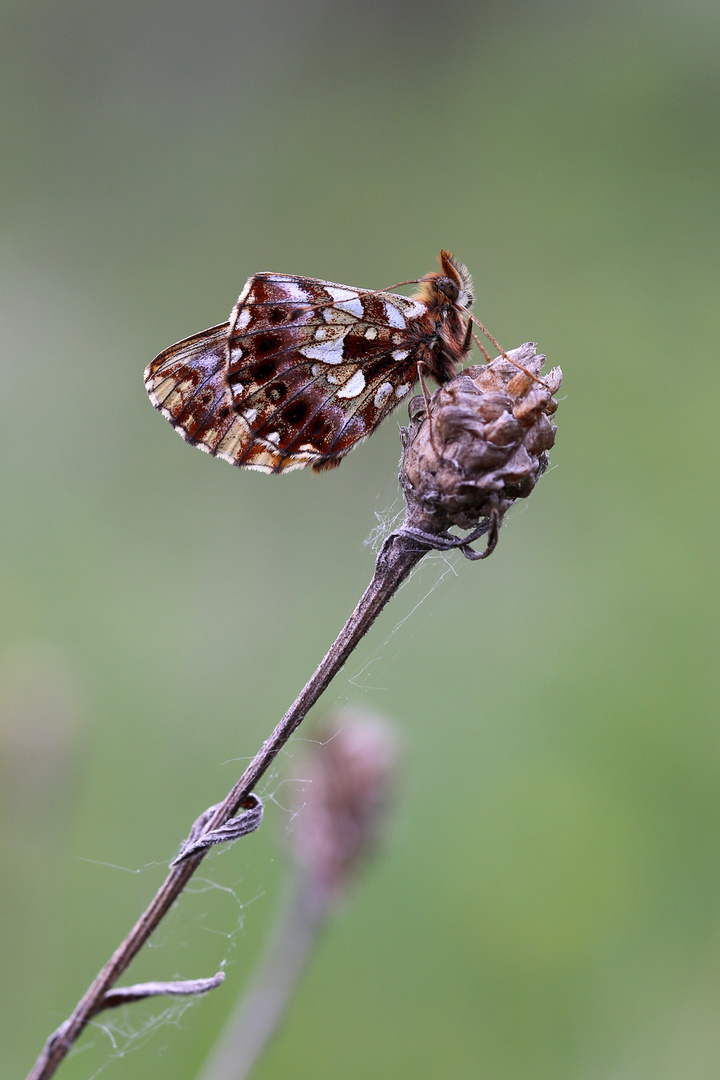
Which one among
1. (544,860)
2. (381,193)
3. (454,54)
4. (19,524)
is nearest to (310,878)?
(544,860)

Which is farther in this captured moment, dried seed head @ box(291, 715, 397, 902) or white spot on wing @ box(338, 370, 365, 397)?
dried seed head @ box(291, 715, 397, 902)

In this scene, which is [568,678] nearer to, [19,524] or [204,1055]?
[204,1055]

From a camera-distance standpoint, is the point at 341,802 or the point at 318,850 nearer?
the point at 318,850

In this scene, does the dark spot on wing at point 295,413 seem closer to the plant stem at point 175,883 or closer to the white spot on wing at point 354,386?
the white spot on wing at point 354,386

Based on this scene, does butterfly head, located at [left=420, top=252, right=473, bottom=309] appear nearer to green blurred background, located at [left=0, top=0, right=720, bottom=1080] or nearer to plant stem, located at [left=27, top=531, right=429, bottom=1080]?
plant stem, located at [left=27, top=531, right=429, bottom=1080]

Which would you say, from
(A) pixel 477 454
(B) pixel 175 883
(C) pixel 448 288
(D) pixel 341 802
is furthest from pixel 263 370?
(D) pixel 341 802

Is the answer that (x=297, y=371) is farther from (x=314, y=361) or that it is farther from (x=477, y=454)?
(x=477, y=454)

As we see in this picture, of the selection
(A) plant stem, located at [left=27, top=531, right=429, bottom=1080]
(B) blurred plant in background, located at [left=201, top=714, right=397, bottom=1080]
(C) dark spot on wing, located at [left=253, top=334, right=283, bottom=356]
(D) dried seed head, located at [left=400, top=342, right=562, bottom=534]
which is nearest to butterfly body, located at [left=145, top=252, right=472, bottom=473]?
(C) dark spot on wing, located at [left=253, top=334, right=283, bottom=356]
